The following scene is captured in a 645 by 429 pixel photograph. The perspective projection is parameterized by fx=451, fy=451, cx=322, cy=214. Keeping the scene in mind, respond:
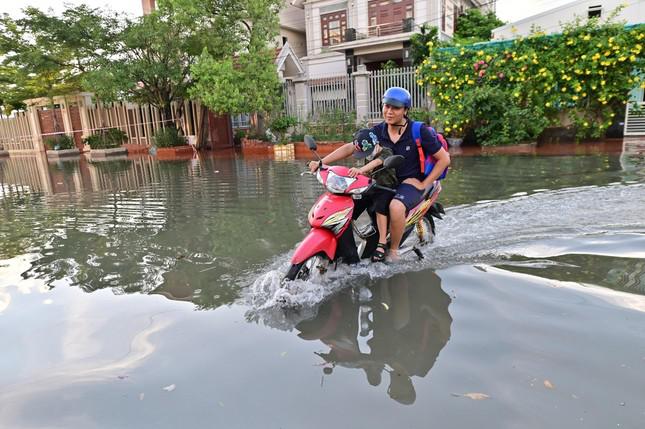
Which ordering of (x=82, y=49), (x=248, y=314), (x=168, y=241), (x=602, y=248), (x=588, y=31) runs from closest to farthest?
(x=248, y=314)
(x=602, y=248)
(x=168, y=241)
(x=588, y=31)
(x=82, y=49)

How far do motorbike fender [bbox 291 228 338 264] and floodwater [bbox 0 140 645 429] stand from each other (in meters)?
0.30

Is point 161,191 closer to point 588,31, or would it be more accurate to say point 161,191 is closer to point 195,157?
point 195,157

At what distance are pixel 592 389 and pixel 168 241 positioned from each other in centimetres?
444

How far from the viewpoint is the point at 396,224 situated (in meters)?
3.80

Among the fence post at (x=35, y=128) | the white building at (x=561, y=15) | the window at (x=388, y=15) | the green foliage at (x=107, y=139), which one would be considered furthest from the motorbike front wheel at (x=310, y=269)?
the fence post at (x=35, y=128)

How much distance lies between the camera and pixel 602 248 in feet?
13.7

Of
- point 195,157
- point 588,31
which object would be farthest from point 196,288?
point 195,157

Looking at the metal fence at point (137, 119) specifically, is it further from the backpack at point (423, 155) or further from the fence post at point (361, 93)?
the backpack at point (423, 155)

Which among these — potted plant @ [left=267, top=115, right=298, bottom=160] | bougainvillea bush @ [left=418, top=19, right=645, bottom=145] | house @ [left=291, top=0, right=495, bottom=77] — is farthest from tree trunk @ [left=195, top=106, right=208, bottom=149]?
bougainvillea bush @ [left=418, top=19, right=645, bottom=145]

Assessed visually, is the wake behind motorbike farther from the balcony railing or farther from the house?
the balcony railing

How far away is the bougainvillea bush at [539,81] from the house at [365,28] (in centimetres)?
769

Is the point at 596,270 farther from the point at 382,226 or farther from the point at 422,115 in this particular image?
the point at 422,115

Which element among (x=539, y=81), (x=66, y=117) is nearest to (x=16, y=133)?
(x=66, y=117)

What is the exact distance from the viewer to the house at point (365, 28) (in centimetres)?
2045
